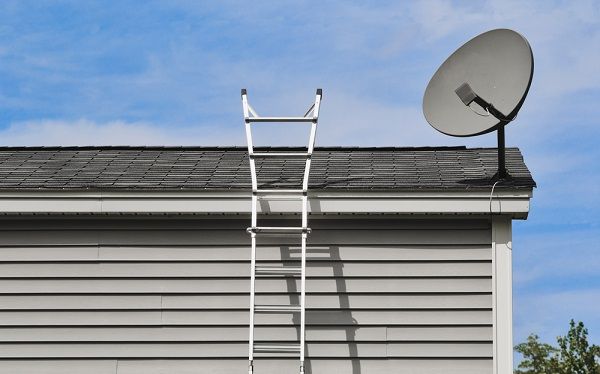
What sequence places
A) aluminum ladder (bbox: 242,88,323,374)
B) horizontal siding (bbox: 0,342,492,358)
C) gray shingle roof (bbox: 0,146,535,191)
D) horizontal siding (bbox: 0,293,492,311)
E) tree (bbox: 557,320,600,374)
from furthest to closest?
tree (bbox: 557,320,600,374) → gray shingle roof (bbox: 0,146,535,191) → horizontal siding (bbox: 0,293,492,311) → horizontal siding (bbox: 0,342,492,358) → aluminum ladder (bbox: 242,88,323,374)

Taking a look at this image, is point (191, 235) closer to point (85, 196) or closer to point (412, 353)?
point (85, 196)

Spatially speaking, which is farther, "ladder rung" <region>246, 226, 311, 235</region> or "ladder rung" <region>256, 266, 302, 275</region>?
"ladder rung" <region>256, 266, 302, 275</region>

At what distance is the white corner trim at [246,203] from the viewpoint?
8789 mm

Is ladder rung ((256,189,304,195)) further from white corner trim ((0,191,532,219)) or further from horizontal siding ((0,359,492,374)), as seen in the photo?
horizontal siding ((0,359,492,374))

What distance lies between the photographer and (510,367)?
8.62 metres

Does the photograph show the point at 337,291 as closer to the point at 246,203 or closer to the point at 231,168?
the point at 246,203

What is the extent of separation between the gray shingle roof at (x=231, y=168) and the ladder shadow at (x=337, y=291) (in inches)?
26.4

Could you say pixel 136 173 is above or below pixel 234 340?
above

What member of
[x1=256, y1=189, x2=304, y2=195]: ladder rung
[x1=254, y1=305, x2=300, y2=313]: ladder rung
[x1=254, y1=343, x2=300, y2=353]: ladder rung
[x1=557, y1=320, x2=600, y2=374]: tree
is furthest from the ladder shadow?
[x1=557, y1=320, x2=600, y2=374]: tree

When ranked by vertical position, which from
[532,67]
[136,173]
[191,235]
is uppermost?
[532,67]

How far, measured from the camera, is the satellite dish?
897 cm

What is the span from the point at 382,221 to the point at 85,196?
304cm

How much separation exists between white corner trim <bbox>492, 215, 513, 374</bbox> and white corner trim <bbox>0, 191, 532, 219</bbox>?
0.23 metres

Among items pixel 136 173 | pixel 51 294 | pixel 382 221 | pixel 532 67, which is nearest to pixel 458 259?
pixel 382 221
